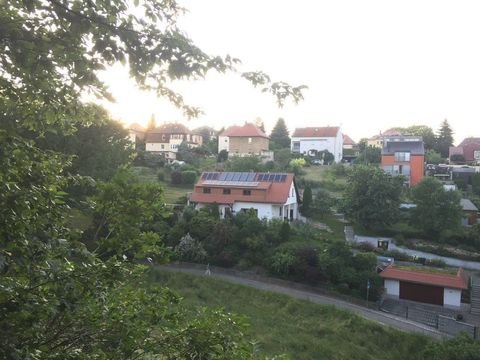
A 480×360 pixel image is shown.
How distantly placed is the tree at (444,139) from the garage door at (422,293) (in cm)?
4299

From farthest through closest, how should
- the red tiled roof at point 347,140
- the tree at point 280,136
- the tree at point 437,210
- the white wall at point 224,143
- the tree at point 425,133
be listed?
the red tiled roof at point 347,140 < the tree at point 280,136 < the tree at point 425,133 < the white wall at point 224,143 < the tree at point 437,210

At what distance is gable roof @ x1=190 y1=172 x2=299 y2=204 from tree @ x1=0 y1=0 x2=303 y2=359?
27.0 meters

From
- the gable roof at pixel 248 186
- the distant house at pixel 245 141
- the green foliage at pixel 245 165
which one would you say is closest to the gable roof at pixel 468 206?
the gable roof at pixel 248 186

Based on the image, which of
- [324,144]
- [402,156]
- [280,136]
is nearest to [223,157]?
[324,144]

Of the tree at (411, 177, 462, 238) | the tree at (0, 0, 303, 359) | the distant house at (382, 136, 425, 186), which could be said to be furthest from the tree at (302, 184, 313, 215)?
the tree at (0, 0, 303, 359)

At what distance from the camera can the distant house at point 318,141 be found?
5753cm

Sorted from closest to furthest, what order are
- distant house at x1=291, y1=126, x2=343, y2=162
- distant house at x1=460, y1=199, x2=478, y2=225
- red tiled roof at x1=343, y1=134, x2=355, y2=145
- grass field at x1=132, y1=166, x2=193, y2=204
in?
distant house at x1=460, y1=199, x2=478, y2=225
grass field at x1=132, y1=166, x2=193, y2=204
distant house at x1=291, y1=126, x2=343, y2=162
red tiled roof at x1=343, y1=134, x2=355, y2=145

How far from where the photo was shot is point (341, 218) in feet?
113

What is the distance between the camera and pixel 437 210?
28328mm

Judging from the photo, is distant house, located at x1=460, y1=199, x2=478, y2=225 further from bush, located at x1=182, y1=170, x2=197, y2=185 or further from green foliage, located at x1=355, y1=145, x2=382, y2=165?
bush, located at x1=182, y1=170, x2=197, y2=185

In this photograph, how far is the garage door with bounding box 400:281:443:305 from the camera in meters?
22.3

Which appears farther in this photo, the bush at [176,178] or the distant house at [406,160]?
the distant house at [406,160]

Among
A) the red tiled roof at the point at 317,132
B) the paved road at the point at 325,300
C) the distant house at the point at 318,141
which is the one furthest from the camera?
the red tiled roof at the point at 317,132

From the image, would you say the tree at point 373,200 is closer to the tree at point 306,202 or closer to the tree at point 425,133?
the tree at point 306,202
